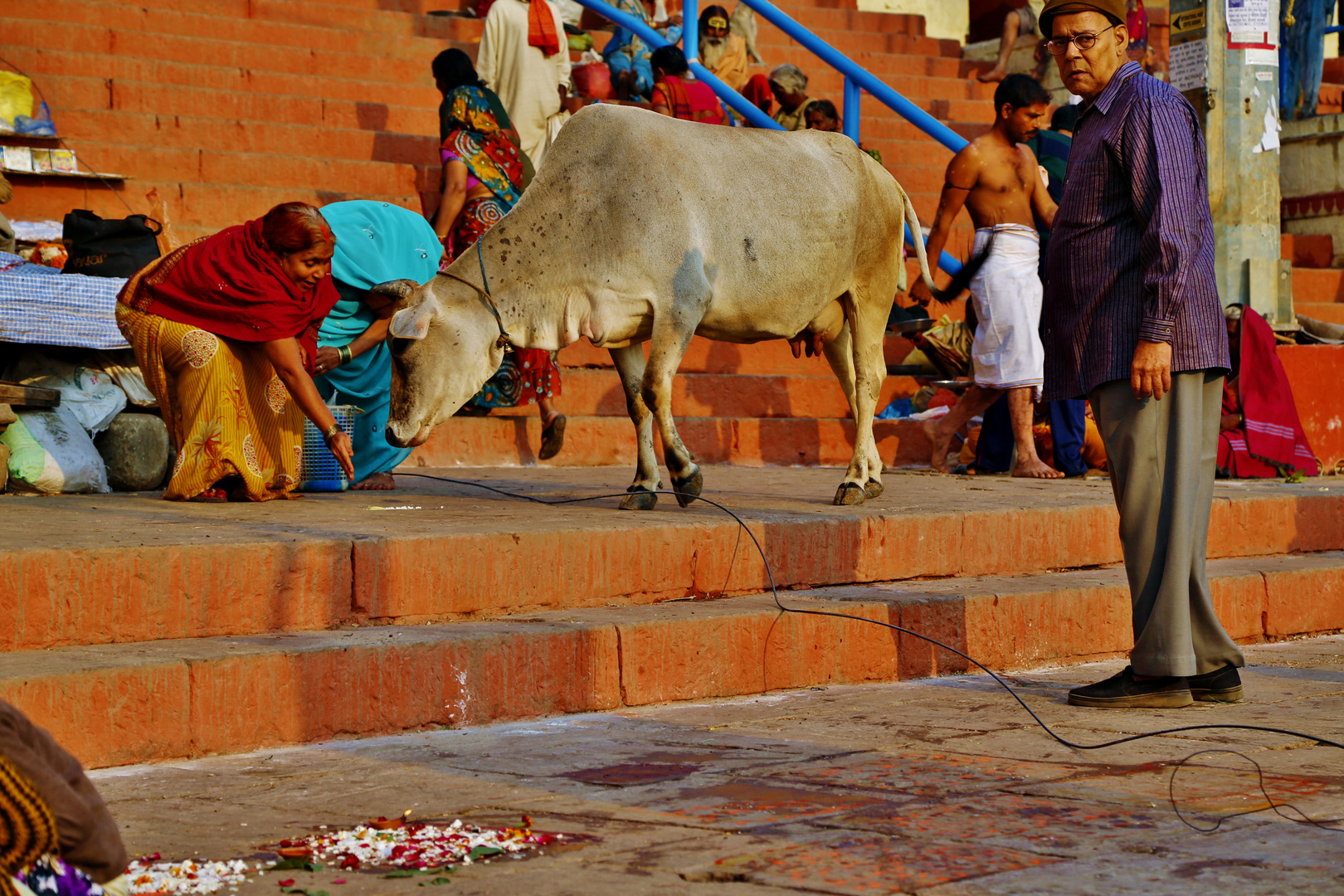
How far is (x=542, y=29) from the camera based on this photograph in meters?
11.0

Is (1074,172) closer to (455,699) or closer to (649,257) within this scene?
(649,257)

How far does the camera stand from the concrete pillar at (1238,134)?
9.12 metres

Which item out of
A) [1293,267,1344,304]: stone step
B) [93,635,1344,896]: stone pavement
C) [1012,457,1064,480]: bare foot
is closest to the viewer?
[93,635,1344,896]: stone pavement

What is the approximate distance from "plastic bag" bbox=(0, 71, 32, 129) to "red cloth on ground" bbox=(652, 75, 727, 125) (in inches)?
→ 163

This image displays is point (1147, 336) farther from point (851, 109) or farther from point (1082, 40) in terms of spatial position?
point (851, 109)

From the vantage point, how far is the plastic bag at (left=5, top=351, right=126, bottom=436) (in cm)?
697

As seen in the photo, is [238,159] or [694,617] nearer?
[694,617]

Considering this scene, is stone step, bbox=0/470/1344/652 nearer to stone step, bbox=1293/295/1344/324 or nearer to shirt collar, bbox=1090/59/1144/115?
shirt collar, bbox=1090/59/1144/115

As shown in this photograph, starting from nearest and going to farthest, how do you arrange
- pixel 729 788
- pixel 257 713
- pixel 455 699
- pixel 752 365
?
pixel 729 788
pixel 257 713
pixel 455 699
pixel 752 365

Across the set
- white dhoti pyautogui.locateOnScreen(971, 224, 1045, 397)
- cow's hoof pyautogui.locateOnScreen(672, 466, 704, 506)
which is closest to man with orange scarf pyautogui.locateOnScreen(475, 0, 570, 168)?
white dhoti pyautogui.locateOnScreen(971, 224, 1045, 397)

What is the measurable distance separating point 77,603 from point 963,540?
356 cm

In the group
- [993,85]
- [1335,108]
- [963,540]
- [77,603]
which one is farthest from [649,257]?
[1335,108]

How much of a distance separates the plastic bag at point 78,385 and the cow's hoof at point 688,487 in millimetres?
2598

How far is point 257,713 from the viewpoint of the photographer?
4281 millimetres
